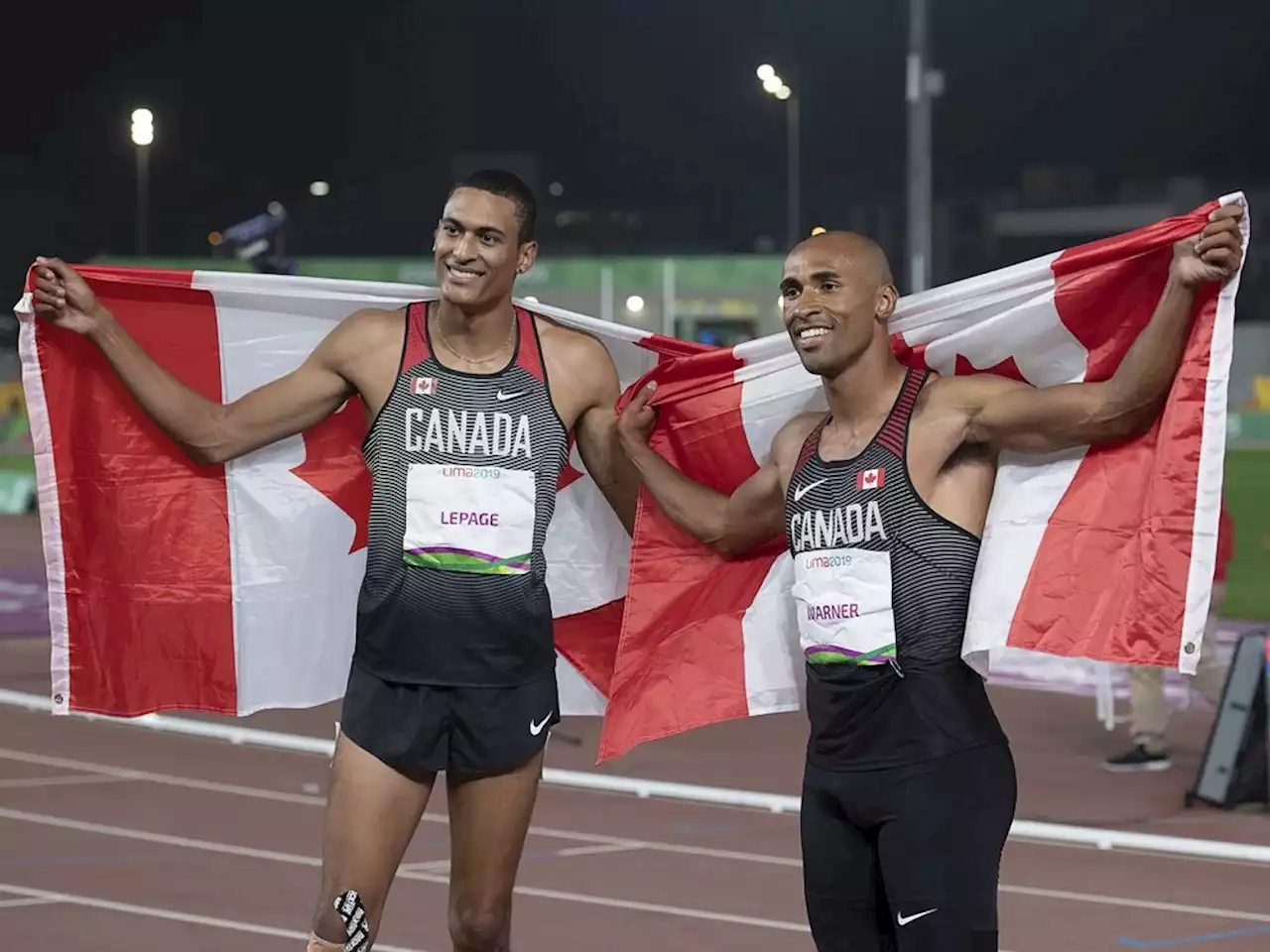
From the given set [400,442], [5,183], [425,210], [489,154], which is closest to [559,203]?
[489,154]

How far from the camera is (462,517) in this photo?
4812 millimetres

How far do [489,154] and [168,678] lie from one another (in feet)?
182

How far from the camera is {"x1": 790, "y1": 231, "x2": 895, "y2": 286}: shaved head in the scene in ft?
14.6

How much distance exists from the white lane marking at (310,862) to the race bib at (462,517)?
3.16 metres

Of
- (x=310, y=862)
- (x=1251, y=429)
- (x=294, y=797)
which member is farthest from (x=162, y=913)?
(x=1251, y=429)

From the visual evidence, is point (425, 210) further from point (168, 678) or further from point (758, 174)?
point (168, 678)

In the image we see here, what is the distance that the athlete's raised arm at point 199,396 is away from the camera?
508 cm

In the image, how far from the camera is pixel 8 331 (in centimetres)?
4369

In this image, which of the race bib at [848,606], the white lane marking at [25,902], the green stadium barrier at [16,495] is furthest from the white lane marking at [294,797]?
the green stadium barrier at [16,495]

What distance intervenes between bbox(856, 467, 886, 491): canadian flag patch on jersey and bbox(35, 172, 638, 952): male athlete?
0.86 metres

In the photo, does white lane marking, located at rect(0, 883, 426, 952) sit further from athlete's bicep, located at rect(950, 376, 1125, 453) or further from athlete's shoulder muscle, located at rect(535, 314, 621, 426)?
athlete's bicep, located at rect(950, 376, 1125, 453)

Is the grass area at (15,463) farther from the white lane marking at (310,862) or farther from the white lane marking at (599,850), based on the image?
the white lane marking at (599,850)

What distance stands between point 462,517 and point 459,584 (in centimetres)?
16

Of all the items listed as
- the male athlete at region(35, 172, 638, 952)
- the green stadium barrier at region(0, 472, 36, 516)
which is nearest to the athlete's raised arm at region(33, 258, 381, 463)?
the male athlete at region(35, 172, 638, 952)
